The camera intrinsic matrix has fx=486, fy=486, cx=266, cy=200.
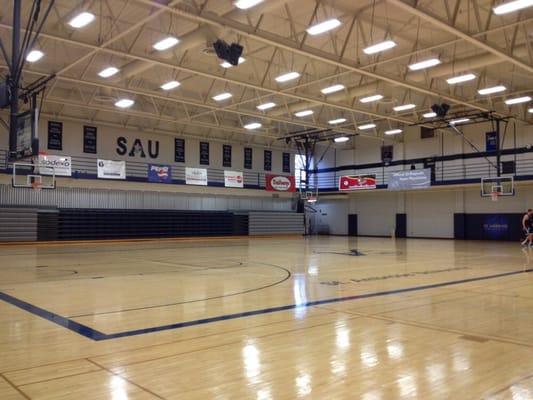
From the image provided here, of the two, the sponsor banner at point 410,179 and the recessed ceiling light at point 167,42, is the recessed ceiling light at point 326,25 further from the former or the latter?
the sponsor banner at point 410,179

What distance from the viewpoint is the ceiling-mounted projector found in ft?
48.6

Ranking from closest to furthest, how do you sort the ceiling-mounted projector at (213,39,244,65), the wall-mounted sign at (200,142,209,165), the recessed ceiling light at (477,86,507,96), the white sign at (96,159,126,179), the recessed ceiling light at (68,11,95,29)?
1. the recessed ceiling light at (68,11,95,29)
2. the ceiling-mounted projector at (213,39,244,65)
3. the recessed ceiling light at (477,86,507,96)
4. the white sign at (96,159,126,179)
5. the wall-mounted sign at (200,142,209,165)

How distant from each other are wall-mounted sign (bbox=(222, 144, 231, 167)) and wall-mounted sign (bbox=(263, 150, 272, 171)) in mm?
3180

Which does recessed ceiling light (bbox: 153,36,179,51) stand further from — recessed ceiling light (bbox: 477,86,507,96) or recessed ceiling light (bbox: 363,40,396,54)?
recessed ceiling light (bbox: 477,86,507,96)

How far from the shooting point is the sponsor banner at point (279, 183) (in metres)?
33.5

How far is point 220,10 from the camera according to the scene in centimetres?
1519

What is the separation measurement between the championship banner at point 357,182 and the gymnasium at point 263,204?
138 mm

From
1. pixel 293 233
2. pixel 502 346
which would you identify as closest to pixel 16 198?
pixel 293 233


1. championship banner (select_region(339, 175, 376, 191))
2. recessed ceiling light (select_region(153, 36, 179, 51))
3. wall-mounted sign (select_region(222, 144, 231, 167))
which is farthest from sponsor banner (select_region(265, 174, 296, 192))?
recessed ceiling light (select_region(153, 36, 179, 51))

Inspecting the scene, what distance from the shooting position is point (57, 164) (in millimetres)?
24141

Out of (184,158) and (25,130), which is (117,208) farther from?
(25,130)

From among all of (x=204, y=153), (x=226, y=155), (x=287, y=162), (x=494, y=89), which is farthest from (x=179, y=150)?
(x=494, y=89)

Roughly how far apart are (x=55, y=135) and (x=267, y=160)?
15088 mm

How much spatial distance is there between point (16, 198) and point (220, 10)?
16.1 metres
